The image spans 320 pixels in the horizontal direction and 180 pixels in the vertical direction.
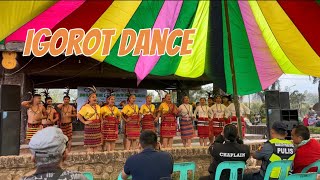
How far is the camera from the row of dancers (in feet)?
22.9

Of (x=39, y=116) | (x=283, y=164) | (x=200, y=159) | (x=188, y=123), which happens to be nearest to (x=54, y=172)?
(x=283, y=164)

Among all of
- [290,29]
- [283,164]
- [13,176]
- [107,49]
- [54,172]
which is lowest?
[13,176]

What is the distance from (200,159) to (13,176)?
10.9 ft

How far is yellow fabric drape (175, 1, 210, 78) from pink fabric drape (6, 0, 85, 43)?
173cm

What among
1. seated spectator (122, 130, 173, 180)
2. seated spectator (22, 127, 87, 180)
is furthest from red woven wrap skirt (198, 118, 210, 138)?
seated spectator (22, 127, 87, 180)

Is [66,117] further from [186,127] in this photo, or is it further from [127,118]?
[186,127]

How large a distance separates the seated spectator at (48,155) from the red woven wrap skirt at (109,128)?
5412 mm

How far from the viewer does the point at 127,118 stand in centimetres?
762

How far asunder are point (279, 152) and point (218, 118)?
4.63 m

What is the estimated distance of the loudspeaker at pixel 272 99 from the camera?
7.79 metres

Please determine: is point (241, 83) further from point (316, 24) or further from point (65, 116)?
point (65, 116)

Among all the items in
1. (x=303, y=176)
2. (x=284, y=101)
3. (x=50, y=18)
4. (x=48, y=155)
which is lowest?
(x=303, y=176)

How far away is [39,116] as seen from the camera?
6969mm

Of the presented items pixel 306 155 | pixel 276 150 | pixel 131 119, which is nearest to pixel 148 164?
pixel 276 150
